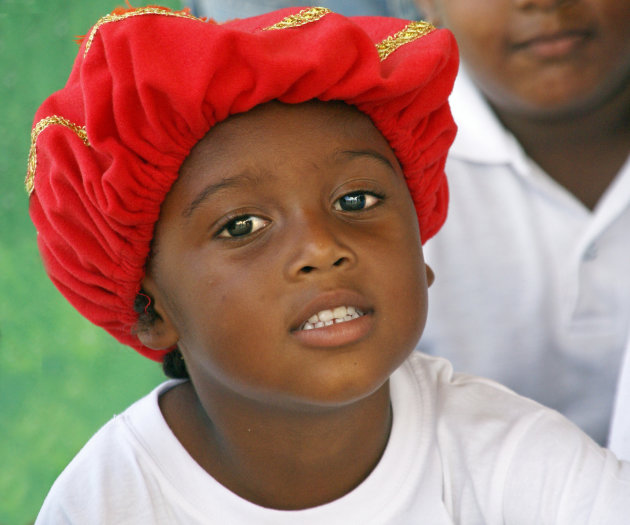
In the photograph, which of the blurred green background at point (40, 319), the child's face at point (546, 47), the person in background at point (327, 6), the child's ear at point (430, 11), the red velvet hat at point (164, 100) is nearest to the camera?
the red velvet hat at point (164, 100)

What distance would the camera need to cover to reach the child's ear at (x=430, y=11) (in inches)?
56.7

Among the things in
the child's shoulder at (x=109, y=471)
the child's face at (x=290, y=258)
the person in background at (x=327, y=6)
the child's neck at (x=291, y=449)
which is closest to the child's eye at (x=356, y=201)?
the child's face at (x=290, y=258)

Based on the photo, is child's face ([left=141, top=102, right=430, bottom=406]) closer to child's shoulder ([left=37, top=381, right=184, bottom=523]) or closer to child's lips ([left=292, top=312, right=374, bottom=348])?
child's lips ([left=292, top=312, right=374, bottom=348])

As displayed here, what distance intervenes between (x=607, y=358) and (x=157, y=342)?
0.80 meters

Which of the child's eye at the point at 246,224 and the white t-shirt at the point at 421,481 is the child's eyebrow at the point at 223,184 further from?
the white t-shirt at the point at 421,481

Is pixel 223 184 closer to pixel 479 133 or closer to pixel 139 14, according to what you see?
pixel 139 14

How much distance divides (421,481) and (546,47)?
0.67m

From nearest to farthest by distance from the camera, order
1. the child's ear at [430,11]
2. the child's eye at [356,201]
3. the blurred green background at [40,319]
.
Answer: the child's eye at [356,201] < the child's ear at [430,11] < the blurred green background at [40,319]

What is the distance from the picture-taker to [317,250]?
93 centimetres

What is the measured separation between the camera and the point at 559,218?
149 cm

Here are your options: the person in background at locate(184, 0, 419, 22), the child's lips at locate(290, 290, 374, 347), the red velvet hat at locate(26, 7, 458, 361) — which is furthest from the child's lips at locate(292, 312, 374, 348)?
the person in background at locate(184, 0, 419, 22)

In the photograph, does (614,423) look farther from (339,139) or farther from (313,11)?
(313,11)

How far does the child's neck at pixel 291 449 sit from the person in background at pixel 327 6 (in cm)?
77

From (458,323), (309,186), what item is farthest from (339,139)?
(458,323)
